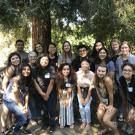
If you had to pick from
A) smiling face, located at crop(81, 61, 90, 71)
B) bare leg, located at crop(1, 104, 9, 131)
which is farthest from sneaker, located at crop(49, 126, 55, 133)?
smiling face, located at crop(81, 61, 90, 71)

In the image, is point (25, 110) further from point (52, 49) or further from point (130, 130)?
point (130, 130)

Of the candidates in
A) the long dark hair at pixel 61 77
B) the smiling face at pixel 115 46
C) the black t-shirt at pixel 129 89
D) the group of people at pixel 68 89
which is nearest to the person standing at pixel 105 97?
the group of people at pixel 68 89

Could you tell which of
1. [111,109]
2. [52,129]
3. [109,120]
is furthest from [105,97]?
[52,129]

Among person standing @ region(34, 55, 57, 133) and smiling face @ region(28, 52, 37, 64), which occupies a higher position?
smiling face @ region(28, 52, 37, 64)

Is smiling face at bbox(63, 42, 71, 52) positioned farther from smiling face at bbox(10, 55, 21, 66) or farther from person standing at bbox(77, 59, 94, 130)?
smiling face at bbox(10, 55, 21, 66)

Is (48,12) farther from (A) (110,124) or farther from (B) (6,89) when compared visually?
(A) (110,124)

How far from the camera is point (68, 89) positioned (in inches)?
282

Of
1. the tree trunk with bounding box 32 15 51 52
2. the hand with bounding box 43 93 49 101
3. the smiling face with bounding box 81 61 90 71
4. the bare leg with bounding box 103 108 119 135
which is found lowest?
the bare leg with bounding box 103 108 119 135

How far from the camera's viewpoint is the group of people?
661 cm

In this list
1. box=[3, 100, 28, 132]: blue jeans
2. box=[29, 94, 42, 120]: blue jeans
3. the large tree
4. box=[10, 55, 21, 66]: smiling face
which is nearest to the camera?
box=[3, 100, 28, 132]: blue jeans

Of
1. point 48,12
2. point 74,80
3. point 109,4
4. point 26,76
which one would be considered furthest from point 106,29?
point 26,76

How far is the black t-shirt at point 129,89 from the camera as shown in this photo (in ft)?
21.2

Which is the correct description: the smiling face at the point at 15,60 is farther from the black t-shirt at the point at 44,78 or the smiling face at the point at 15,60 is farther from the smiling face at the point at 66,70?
the smiling face at the point at 66,70

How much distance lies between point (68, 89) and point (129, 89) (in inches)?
52.4
